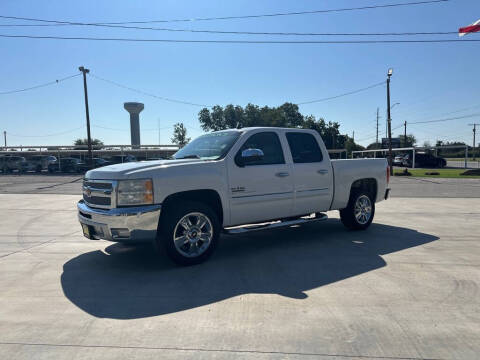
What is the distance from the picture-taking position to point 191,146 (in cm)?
623

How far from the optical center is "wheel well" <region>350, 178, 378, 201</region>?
7149 millimetres

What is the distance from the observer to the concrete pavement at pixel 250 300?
2.85 meters

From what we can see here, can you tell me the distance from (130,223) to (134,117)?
11372 cm

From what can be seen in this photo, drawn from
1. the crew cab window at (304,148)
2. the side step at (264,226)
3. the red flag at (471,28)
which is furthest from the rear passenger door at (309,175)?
the red flag at (471,28)

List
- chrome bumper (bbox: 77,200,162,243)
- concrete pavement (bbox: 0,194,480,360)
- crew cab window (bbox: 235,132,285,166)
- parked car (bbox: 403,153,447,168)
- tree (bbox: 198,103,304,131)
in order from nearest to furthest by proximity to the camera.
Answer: concrete pavement (bbox: 0,194,480,360) → chrome bumper (bbox: 77,200,162,243) → crew cab window (bbox: 235,132,285,166) → parked car (bbox: 403,153,447,168) → tree (bbox: 198,103,304,131)

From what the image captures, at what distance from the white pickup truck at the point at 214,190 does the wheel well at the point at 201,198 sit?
14 mm

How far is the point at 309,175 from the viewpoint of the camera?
6.21 metres

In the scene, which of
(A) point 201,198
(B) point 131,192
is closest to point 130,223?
(B) point 131,192

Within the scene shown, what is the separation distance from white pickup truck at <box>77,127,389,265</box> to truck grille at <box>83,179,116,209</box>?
0.04 feet

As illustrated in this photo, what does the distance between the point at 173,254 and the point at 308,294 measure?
1.86 m

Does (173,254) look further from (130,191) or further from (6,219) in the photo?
(6,219)

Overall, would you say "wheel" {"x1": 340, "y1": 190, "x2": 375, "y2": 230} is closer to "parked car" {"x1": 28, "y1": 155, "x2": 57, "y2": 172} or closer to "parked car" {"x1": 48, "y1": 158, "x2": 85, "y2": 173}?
"parked car" {"x1": 48, "y1": 158, "x2": 85, "y2": 173}

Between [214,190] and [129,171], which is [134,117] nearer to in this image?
[214,190]

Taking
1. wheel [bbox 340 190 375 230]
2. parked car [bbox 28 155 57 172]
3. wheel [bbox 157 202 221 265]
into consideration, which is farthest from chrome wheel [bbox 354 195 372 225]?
parked car [bbox 28 155 57 172]
